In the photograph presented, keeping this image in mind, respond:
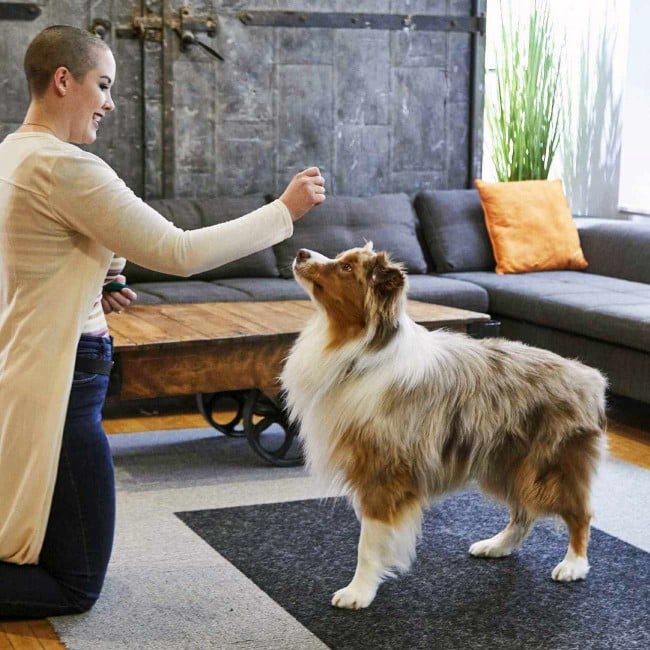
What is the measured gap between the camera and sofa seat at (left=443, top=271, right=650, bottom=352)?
4.72 m

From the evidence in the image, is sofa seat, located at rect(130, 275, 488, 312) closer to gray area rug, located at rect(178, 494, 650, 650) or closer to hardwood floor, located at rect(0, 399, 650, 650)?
hardwood floor, located at rect(0, 399, 650, 650)

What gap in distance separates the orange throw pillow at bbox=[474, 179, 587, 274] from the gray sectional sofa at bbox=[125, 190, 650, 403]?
0.32ft

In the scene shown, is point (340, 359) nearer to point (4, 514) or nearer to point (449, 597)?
point (449, 597)

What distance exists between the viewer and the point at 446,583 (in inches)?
123

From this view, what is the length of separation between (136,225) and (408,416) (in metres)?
0.87

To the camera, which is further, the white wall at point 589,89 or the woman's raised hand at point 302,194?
the white wall at point 589,89

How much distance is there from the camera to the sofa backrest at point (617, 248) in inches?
226

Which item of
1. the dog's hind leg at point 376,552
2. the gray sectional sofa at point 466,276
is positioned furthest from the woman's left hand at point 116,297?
the gray sectional sofa at point 466,276

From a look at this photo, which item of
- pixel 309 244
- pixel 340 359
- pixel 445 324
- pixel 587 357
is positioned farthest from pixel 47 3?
pixel 340 359

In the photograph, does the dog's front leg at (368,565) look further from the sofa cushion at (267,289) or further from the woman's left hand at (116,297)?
the sofa cushion at (267,289)

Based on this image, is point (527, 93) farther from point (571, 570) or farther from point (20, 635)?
point (20, 635)

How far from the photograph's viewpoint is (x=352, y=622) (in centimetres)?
284

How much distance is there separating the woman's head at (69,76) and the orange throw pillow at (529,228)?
3.56 metres

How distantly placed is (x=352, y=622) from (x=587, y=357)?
2.45 meters
